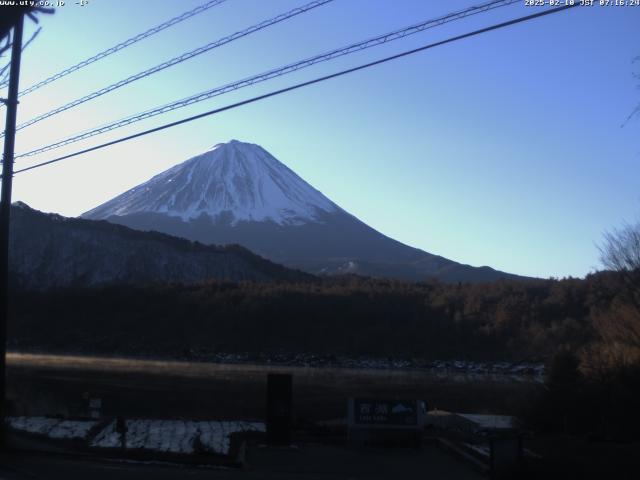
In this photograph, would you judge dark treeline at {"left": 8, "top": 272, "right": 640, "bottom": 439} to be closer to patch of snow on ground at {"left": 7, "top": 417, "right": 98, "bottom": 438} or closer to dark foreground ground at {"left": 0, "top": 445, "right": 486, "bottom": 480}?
patch of snow on ground at {"left": 7, "top": 417, "right": 98, "bottom": 438}

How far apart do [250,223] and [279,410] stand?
167 m

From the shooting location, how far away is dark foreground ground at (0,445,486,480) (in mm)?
15141

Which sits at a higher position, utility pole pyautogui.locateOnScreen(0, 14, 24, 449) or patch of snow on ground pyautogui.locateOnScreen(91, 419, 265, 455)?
utility pole pyautogui.locateOnScreen(0, 14, 24, 449)

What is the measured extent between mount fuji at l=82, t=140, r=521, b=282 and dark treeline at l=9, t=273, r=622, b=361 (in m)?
49.4

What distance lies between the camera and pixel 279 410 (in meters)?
19.9

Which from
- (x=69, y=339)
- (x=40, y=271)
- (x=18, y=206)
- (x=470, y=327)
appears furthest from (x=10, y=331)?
(x=470, y=327)

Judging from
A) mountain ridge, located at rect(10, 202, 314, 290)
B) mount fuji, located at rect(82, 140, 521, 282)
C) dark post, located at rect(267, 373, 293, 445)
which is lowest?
dark post, located at rect(267, 373, 293, 445)

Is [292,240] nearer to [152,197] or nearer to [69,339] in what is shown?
[152,197]

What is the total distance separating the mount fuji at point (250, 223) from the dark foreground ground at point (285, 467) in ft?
462

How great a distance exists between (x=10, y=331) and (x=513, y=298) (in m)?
59.9

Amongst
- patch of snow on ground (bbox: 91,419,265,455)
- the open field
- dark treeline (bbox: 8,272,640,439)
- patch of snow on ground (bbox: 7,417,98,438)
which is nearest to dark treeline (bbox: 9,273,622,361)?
dark treeline (bbox: 8,272,640,439)

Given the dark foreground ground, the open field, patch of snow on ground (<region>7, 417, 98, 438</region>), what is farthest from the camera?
the open field

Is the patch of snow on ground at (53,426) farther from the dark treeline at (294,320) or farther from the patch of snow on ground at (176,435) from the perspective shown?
the dark treeline at (294,320)

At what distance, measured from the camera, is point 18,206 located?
424ft
